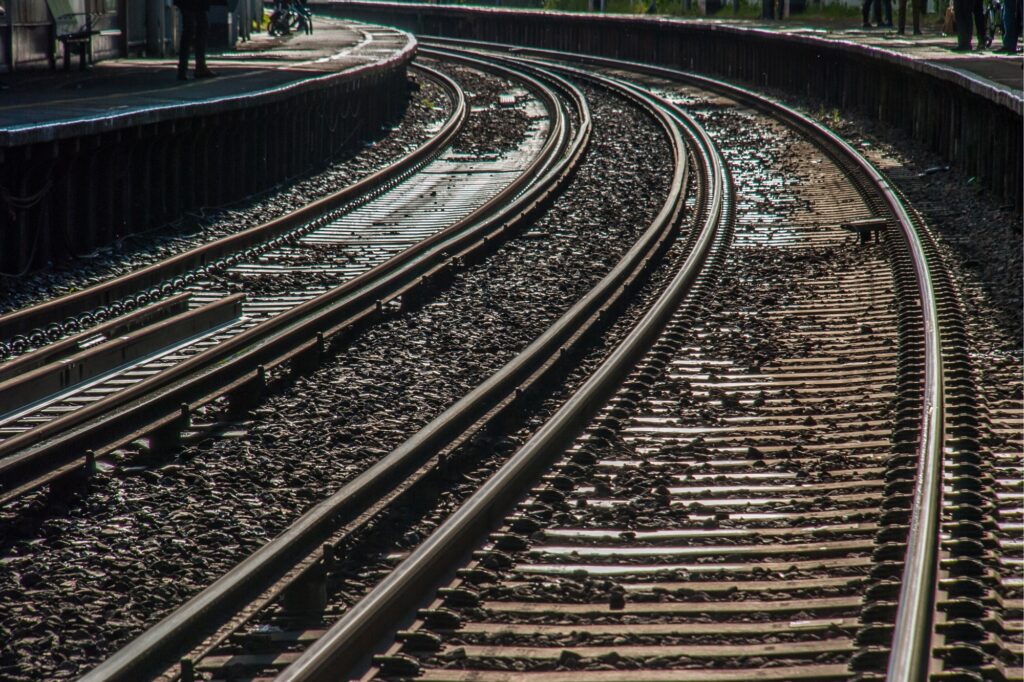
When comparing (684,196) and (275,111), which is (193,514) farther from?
(275,111)

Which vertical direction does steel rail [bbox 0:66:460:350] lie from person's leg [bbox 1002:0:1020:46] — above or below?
below

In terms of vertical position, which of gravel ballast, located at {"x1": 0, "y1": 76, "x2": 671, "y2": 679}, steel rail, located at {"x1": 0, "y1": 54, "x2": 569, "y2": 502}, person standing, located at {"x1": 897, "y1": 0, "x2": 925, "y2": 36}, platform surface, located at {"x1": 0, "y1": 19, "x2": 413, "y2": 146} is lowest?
gravel ballast, located at {"x1": 0, "y1": 76, "x2": 671, "y2": 679}

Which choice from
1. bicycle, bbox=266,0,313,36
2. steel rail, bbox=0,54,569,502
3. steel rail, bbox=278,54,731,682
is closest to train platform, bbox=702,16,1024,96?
steel rail, bbox=0,54,569,502

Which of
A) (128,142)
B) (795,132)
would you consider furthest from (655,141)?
(128,142)

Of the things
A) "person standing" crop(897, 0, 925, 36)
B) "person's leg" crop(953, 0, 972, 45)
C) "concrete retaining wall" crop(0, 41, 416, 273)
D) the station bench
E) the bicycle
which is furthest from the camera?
the bicycle

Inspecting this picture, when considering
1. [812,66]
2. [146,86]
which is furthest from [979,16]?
[146,86]

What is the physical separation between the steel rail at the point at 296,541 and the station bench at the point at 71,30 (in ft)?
49.1

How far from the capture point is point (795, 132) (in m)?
23.0

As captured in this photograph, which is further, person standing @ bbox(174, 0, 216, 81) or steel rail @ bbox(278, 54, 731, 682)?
person standing @ bbox(174, 0, 216, 81)

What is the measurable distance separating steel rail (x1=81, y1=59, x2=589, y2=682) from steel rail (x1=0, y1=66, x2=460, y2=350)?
11.8 ft

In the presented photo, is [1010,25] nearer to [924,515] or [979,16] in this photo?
[979,16]

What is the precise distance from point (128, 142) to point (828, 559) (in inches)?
390

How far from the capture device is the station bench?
21531 mm

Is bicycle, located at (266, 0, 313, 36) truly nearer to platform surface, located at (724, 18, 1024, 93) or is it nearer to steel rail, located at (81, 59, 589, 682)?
platform surface, located at (724, 18, 1024, 93)
